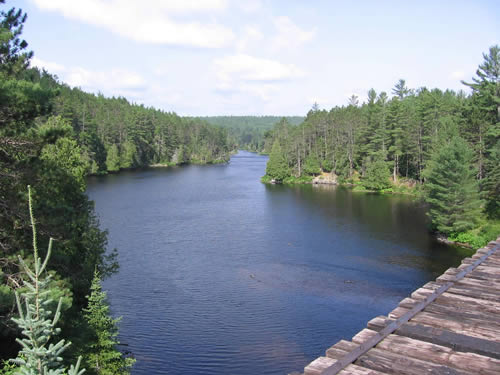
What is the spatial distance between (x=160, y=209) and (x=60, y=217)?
37.0 metres

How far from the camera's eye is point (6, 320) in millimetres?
12898

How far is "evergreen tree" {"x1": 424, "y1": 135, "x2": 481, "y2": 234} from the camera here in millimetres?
39406

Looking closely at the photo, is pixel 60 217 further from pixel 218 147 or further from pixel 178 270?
pixel 218 147

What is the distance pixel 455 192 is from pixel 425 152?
3118 cm

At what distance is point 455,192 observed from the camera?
1560 inches

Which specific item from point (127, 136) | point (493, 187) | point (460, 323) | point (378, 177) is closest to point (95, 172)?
point (127, 136)

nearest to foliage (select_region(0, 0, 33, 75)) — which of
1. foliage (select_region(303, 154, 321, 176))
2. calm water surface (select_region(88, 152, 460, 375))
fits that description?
calm water surface (select_region(88, 152, 460, 375))

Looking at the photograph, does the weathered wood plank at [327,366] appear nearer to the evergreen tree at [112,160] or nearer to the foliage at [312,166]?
the foliage at [312,166]

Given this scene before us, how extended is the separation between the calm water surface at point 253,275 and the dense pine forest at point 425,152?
179 inches

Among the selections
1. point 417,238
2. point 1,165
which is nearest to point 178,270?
point 1,165

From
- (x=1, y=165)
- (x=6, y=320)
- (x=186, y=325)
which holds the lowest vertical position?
(x=186, y=325)

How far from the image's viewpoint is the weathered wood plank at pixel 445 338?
5.76 meters

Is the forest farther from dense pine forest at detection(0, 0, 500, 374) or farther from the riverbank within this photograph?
the riverbank

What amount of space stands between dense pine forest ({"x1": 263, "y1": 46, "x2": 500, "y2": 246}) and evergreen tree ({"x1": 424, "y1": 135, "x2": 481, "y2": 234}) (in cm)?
8
